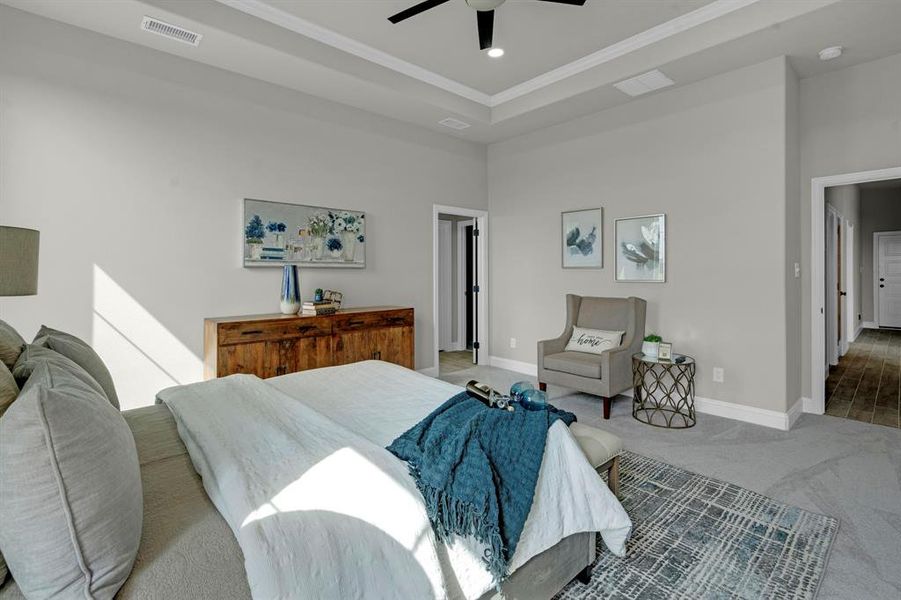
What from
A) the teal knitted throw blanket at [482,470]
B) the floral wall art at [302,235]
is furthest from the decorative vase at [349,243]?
the teal knitted throw blanket at [482,470]

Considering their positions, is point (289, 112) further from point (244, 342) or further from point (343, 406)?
point (343, 406)

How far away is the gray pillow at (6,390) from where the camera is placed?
1.03 meters

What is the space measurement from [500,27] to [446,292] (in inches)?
174

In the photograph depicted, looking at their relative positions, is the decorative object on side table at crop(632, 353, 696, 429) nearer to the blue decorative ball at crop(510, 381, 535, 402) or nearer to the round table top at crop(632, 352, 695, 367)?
the round table top at crop(632, 352, 695, 367)

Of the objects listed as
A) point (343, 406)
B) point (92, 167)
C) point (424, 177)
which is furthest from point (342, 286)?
point (343, 406)

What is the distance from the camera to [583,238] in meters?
4.98

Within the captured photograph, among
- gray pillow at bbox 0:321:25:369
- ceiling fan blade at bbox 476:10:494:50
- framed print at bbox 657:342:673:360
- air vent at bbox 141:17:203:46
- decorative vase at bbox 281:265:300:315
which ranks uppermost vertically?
air vent at bbox 141:17:203:46

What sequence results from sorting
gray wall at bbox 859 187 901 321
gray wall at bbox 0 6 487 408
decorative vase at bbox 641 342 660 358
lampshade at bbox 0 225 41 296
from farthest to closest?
gray wall at bbox 859 187 901 321 → decorative vase at bbox 641 342 660 358 → gray wall at bbox 0 6 487 408 → lampshade at bbox 0 225 41 296

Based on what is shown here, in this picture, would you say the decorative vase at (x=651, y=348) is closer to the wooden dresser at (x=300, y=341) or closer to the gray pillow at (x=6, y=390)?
the wooden dresser at (x=300, y=341)

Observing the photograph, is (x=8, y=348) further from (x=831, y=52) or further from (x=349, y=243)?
(x=831, y=52)

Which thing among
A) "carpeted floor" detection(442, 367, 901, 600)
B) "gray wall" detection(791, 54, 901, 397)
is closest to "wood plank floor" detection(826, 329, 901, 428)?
"carpeted floor" detection(442, 367, 901, 600)

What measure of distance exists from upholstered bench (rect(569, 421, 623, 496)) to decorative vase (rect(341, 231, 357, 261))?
315 centimetres

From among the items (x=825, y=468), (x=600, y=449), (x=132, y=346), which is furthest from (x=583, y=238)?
(x=132, y=346)

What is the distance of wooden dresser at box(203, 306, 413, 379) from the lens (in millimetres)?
3480
